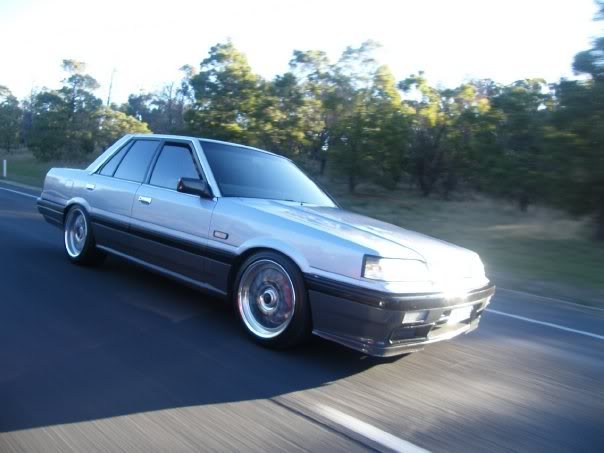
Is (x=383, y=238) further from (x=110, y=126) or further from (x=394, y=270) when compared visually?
(x=110, y=126)

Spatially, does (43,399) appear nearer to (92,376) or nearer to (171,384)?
(92,376)

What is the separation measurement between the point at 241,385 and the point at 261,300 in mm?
899

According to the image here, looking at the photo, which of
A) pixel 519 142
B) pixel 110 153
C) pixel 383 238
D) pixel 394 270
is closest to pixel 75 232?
pixel 110 153

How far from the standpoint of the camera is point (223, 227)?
14.8 ft

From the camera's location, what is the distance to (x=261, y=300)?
4316 mm

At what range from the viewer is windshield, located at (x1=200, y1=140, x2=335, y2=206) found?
496cm

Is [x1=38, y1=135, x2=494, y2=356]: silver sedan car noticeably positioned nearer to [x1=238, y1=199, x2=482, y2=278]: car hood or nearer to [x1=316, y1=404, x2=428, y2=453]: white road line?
[x1=238, y1=199, x2=482, y2=278]: car hood

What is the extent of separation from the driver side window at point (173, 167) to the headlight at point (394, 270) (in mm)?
2030

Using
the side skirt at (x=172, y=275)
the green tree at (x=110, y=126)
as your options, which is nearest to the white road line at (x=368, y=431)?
the side skirt at (x=172, y=275)

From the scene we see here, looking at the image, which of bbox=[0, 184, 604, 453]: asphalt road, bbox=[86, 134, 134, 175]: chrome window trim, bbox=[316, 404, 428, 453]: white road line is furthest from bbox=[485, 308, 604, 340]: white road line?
bbox=[86, 134, 134, 175]: chrome window trim

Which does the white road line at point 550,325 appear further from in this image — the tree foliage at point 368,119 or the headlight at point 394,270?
the tree foliage at point 368,119

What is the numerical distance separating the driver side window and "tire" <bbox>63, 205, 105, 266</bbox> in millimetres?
1256

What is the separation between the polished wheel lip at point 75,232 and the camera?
6355 mm

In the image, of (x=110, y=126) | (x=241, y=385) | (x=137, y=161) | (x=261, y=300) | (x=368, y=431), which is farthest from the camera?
(x=110, y=126)
